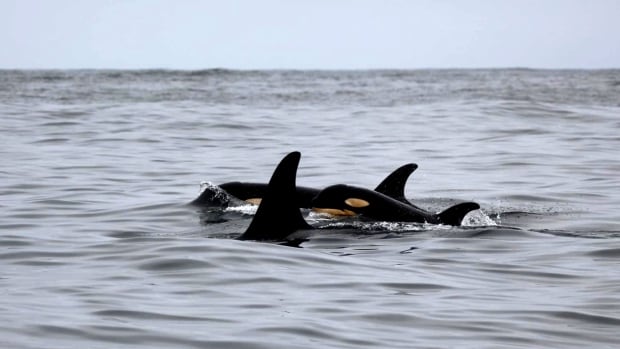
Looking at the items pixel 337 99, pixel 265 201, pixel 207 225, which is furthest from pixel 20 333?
pixel 337 99

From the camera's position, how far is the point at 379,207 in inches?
517

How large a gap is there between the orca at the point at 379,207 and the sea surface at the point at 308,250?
0.87 feet

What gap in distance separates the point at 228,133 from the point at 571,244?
16924mm

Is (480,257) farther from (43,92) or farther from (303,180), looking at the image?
(43,92)

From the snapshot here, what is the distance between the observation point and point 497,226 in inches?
505

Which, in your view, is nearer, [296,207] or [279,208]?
[279,208]

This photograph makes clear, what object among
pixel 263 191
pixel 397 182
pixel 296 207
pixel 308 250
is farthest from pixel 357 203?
pixel 308 250

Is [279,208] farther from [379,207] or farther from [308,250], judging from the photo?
[379,207]

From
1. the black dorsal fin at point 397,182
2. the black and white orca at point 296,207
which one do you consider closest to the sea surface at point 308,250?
the black and white orca at point 296,207

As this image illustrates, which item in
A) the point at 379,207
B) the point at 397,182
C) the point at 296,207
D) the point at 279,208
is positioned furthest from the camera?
the point at 397,182

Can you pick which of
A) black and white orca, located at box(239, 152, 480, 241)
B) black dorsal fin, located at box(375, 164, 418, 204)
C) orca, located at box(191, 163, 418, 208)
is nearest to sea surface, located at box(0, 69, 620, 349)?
black and white orca, located at box(239, 152, 480, 241)

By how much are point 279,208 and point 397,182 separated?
3125mm

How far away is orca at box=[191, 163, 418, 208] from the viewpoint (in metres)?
14.1

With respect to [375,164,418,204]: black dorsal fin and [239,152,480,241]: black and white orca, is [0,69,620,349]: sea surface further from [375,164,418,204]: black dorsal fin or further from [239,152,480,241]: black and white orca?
[375,164,418,204]: black dorsal fin
